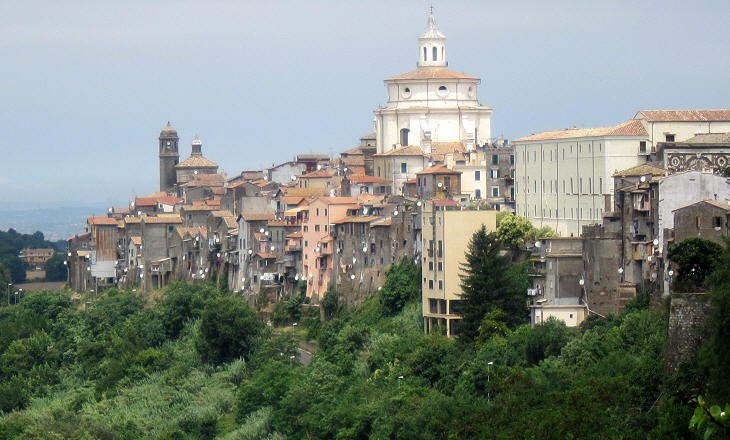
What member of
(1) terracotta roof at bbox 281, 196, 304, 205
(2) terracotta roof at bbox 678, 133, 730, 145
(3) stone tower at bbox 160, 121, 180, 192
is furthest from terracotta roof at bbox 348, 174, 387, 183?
(3) stone tower at bbox 160, 121, 180, 192

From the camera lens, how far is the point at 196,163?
113125 mm

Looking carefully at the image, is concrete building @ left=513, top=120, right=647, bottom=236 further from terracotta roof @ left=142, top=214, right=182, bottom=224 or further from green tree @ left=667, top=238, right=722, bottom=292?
terracotta roof @ left=142, top=214, right=182, bottom=224

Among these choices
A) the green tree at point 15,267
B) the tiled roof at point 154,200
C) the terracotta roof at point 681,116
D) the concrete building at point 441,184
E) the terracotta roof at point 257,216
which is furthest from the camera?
the green tree at point 15,267

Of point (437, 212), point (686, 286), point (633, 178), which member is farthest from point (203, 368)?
point (686, 286)

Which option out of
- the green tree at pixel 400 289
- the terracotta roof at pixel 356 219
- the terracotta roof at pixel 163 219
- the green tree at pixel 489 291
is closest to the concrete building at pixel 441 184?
the terracotta roof at pixel 356 219

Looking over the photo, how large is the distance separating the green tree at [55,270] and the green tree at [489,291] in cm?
7573

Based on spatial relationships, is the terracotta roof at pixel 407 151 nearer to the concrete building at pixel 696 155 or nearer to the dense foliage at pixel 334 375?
the dense foliage at pixel 334 375

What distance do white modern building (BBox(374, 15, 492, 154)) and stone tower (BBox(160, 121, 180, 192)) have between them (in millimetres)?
29009

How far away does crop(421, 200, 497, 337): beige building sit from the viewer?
62125 millimetres

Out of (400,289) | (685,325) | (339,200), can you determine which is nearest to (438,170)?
(339,200)

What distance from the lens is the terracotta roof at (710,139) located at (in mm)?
58856

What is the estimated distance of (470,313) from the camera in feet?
191

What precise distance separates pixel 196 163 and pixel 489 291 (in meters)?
57.6

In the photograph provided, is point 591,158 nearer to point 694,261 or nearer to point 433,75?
point 694,261
